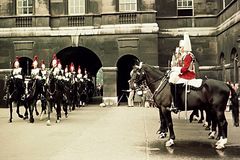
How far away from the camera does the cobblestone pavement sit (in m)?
8.34

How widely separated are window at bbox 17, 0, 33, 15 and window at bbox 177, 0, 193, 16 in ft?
31.3

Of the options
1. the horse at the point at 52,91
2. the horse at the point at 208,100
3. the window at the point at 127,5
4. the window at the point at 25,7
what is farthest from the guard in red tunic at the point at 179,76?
the window at the point at 25,7

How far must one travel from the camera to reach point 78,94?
23609mm

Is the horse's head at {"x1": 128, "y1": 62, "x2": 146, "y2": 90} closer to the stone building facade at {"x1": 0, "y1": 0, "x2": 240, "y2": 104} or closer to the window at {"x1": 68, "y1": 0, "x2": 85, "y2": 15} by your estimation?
the stone building facade at {"x1": 0, "y1": 0, "x2": 240, "y2": 104}

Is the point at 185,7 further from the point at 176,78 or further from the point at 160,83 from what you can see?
the point at 176,78

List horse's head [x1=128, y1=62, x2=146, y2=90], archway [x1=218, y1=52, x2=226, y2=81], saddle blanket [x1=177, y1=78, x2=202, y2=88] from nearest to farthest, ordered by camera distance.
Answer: saddle blanket [x1=177, y1=78, x2=202, y2=88] < horse's head [x1=128, y1=62, x2=146, y2=90] < archway [x1=218, y1=52, x2=226, y2=81]

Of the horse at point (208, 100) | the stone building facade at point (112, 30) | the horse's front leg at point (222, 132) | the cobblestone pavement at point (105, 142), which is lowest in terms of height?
the cobblestone pavement at point (105, 142)

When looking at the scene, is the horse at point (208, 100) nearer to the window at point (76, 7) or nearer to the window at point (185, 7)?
the window at point (76, 7)

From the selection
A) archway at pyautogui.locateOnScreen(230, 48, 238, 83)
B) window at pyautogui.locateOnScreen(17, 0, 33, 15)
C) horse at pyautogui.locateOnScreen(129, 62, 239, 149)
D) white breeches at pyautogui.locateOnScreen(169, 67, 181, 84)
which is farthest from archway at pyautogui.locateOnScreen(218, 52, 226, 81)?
white breeches at pyautogui.locateOnScreen(169, 67, 181, 84)

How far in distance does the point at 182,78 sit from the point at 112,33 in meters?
14.8

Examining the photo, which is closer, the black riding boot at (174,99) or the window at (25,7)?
the black riding boot at (174,99)

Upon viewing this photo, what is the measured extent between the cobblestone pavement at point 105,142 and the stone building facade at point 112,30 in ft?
34.6

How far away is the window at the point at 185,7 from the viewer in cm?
2591

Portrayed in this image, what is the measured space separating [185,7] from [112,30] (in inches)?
211
